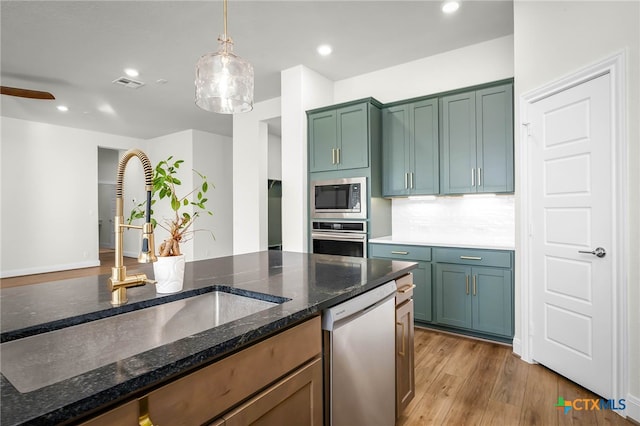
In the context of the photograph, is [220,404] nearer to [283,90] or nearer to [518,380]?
[518,380]

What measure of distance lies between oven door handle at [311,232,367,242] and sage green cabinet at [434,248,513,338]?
32.1 inches

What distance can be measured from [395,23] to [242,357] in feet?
10.9

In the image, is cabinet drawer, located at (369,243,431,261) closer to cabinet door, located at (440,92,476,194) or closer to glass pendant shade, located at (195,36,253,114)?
cabinet door, located at (440,92,476,194)

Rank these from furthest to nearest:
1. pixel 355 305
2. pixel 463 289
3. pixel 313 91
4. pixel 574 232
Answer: pixel 313 91, pixel 463 289, pixel 574 232, pixel 355 305

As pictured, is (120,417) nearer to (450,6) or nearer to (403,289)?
(403,289)

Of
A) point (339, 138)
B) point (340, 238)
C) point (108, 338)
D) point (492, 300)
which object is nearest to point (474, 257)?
point (492, 300)

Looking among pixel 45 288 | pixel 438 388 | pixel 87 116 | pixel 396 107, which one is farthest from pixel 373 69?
pixel 87 116

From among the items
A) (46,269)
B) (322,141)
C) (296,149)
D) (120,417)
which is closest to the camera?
(120,417)

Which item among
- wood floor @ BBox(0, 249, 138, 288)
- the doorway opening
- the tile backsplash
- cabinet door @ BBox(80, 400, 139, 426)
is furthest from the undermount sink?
the doorway opening

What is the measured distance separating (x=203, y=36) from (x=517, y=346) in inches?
162

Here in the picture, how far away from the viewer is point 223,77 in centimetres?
184

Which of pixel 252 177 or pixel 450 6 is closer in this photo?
pixel 450 6

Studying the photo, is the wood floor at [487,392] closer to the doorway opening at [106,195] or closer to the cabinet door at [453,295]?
the cabinet door at [453,295]

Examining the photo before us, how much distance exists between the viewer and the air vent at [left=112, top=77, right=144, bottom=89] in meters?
4.43
